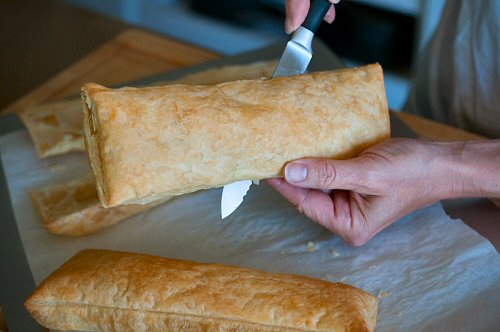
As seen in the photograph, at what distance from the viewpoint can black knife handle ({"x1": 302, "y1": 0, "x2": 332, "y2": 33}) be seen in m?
1.60

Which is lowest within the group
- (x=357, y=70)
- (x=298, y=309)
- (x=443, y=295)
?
(x=443, y=295)

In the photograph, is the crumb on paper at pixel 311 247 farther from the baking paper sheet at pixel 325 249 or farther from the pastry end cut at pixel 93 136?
the pastry end cut at pixel 93 136

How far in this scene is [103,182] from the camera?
1.41 metres

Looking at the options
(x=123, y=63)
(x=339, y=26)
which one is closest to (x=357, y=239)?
(x=123, y=63)

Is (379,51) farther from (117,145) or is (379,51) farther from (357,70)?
(117,145)

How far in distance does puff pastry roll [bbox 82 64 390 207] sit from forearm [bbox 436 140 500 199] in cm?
19

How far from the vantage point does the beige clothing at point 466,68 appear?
2.00m

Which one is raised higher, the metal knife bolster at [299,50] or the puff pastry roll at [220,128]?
the metal knife bolster at [299,50]

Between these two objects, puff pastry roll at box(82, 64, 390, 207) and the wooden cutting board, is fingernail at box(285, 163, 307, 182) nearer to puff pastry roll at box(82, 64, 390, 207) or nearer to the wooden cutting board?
puff pastry roll at box(82, 64, 390, 207)

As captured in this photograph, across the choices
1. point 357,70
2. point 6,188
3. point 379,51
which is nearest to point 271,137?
point 357,70

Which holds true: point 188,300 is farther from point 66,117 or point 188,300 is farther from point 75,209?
point 66,117

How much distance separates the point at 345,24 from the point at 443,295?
202 cm

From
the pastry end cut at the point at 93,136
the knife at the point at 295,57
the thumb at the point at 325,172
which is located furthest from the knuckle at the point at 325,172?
the pastry end cut at the point at 93,136

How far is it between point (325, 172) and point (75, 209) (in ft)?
2.26
